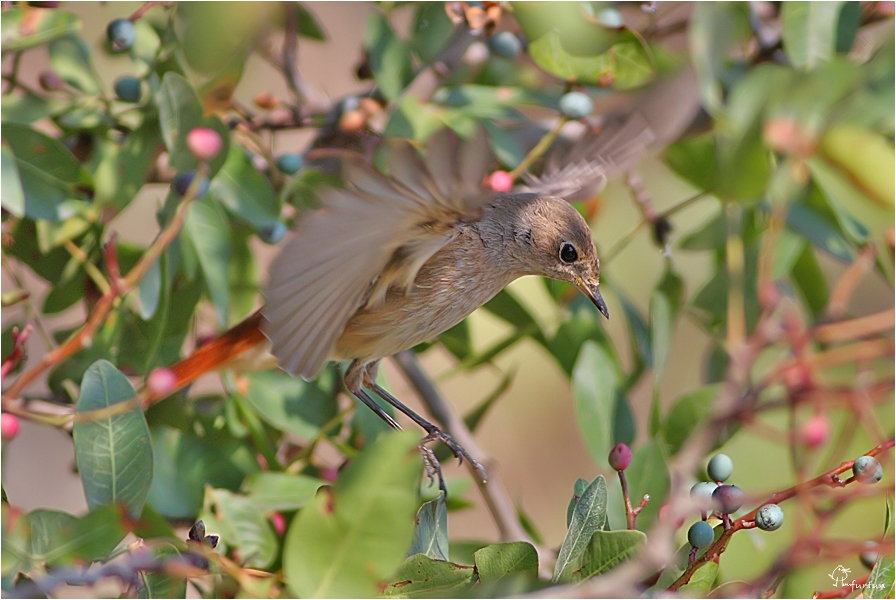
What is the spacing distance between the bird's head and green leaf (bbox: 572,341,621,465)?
5.3 inches

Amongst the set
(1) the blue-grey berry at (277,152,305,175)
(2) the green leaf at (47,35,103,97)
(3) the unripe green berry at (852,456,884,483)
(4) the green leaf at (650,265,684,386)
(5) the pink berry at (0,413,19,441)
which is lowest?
(4) the green leaf at (650,265,684,386)

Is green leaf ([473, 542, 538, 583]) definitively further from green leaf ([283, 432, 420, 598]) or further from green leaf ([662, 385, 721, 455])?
green leaf ([662, 385, 721, 455])

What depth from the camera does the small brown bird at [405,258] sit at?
182cm

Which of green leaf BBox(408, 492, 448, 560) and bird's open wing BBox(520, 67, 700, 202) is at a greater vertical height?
bird's open wing BBox(520, 67, 700, 202)

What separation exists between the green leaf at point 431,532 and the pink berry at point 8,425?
789 mm

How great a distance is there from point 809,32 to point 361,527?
162 cm

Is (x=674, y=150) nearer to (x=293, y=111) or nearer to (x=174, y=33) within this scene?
(x=293, y=111)

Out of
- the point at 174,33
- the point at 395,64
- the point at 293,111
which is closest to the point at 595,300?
the point at 395,64

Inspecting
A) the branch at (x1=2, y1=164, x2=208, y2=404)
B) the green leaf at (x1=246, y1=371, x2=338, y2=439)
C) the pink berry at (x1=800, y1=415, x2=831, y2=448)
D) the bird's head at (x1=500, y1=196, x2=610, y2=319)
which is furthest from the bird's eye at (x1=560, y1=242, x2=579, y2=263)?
the pink berry at (x1=800, y1=415, x2=831, y2=448)

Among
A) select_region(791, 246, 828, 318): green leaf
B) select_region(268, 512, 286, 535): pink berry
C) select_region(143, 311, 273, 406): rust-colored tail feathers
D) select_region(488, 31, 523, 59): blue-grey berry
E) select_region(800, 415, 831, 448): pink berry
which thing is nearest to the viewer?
select_region(800, 415, 831, 448): pink berry

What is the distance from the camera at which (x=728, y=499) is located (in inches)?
55.8

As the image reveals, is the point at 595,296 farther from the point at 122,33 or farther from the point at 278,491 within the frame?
the point at 122,33

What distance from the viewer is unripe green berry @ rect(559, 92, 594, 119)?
2.28 metres

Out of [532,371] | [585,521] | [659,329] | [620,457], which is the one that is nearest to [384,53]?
[659,329]
